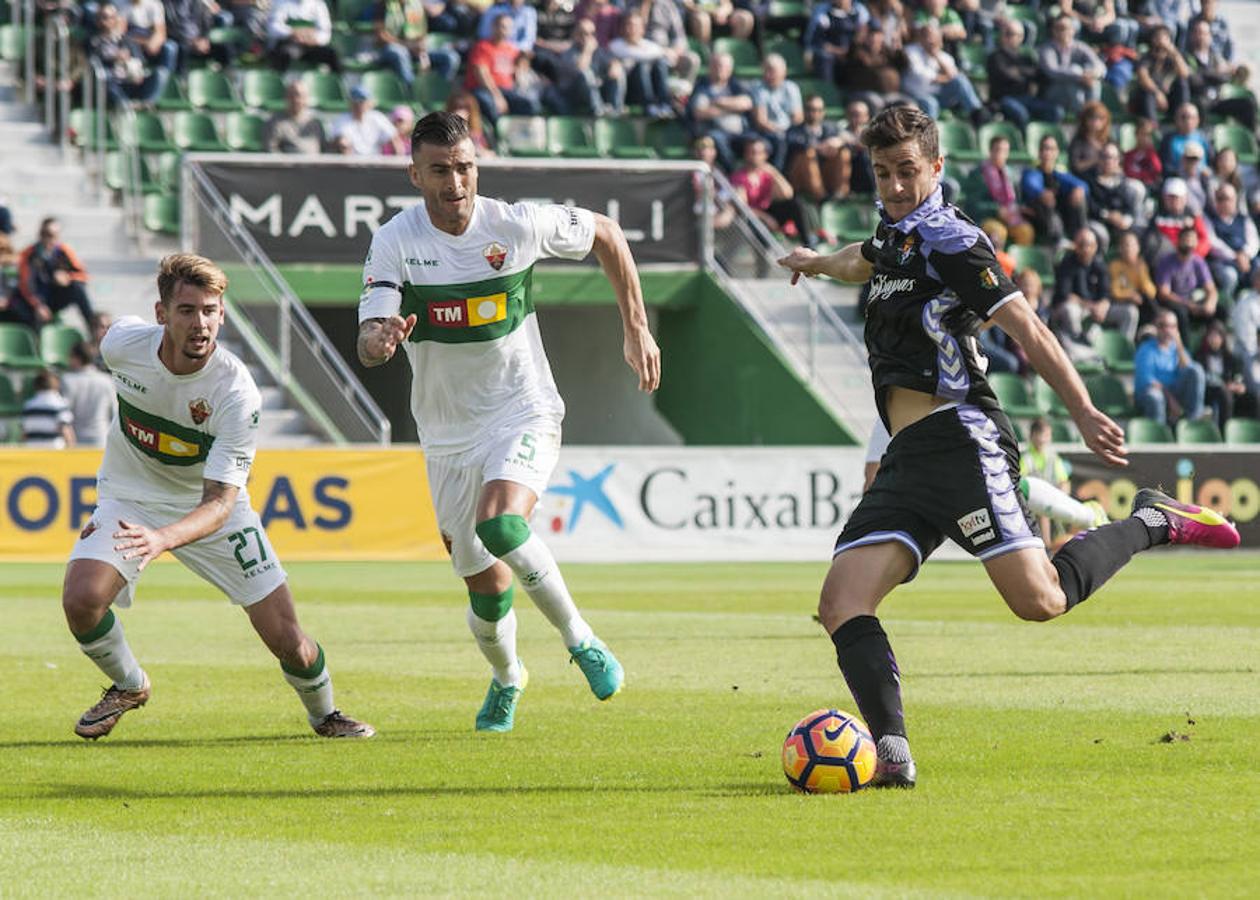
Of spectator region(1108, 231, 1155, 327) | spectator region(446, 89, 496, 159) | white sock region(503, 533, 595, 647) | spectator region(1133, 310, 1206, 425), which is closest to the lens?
white sock region(503, 533, 595, 647)

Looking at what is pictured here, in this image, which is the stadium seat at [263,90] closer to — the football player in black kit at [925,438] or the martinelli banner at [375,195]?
the martinelli banner at [375,195]

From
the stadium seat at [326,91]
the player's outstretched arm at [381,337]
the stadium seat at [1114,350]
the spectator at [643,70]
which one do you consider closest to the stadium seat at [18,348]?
the stadium seat at [326,91]

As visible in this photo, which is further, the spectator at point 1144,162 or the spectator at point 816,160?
the spectator at point 1144,162

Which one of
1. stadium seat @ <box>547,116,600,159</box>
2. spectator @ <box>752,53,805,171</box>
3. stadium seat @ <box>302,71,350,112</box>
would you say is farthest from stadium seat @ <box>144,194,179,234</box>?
spectator @ <box>752,53,805,171</box>

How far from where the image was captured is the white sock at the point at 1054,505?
47.9 feet

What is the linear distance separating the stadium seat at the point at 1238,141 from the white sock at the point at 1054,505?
17282mm

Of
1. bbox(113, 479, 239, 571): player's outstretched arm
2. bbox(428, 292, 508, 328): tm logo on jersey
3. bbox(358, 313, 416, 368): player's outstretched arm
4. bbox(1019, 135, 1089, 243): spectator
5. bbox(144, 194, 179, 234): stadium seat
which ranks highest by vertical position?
bbox(358, 313, 416, 368): player's outstretched arm

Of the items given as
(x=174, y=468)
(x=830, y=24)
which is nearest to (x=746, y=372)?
(x=830, y=24)

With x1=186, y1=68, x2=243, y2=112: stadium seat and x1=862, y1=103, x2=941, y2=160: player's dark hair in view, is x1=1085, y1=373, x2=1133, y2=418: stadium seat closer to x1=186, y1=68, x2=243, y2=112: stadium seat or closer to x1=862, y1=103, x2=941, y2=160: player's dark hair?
x1=186, y1=68, x2=243, y2=112: stadium seat

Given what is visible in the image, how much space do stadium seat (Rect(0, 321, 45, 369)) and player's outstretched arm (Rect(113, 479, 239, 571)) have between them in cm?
1529

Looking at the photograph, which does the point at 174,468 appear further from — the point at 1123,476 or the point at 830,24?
the point at 830,24

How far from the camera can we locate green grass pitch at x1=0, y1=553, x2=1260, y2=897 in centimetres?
530

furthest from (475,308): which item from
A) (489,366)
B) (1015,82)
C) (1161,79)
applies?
(1161,79)

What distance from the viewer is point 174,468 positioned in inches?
340
